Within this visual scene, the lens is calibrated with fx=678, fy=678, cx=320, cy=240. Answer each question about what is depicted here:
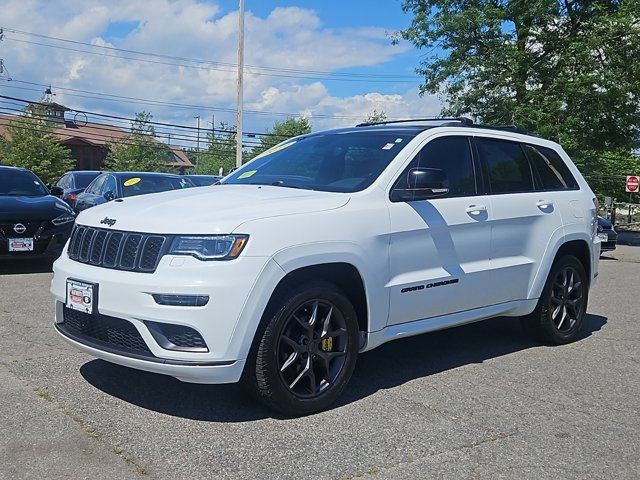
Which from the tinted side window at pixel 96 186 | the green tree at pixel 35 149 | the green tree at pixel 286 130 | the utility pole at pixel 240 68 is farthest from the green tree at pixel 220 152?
the tinted side window at pixel 96 186

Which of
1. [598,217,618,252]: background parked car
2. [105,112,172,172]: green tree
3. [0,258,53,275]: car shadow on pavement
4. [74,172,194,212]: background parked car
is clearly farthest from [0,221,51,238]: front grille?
[105,112,172,172]: green tree

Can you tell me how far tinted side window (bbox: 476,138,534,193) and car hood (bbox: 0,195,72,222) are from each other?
626cm

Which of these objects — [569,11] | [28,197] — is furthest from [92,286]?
[569,11]

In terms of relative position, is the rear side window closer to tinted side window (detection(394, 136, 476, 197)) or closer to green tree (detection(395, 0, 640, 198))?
tinted side window (detection(394, 136, 476, 197))

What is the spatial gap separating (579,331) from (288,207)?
3.78 metres

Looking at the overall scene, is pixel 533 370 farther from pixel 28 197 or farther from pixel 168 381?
pixel 28 197

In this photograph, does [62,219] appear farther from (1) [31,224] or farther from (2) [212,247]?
(2) [212,247]

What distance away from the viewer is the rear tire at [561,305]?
588 centimetres

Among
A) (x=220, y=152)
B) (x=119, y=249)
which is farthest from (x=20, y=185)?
(x=220, y=152)

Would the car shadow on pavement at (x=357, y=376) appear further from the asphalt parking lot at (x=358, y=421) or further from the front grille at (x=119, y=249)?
the front grille at (x=119, y=249)

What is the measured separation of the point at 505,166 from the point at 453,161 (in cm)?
68

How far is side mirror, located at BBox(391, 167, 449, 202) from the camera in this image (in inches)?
177

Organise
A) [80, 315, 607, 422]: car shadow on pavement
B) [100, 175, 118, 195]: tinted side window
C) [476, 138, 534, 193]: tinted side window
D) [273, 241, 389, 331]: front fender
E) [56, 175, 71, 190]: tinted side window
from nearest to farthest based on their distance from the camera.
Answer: [273, 241, 389, 331]: front fender, [80, 315, 607, 422]: car shadow on pavement, [476, 138, 534, 193]: tinted side window, [100, 175, 118, 195]: tinted side window, [56, 175, 71, 190]: tinted side window

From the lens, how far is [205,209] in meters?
3.93
